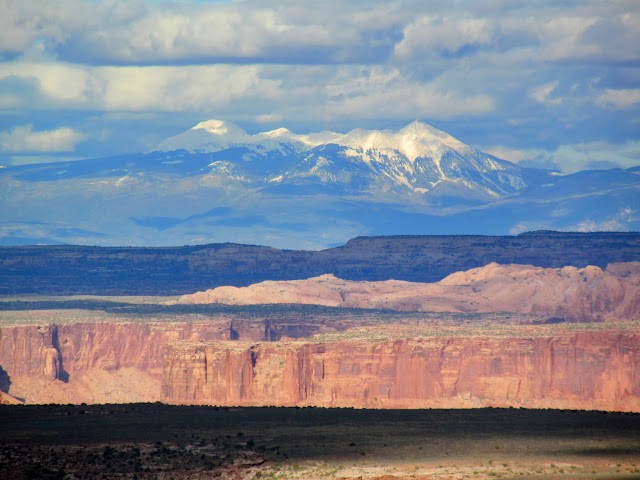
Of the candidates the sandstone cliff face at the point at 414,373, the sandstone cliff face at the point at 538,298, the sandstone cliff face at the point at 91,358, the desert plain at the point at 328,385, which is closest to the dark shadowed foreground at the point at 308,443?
the desert plain at the point at 328,385

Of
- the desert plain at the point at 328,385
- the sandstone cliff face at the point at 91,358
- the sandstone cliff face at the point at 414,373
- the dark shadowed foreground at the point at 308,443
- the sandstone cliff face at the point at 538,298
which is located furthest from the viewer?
the sandstone cliff face at the point at 538,298

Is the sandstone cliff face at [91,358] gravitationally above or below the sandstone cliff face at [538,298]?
below

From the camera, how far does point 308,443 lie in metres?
77.2

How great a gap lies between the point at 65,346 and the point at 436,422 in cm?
7300

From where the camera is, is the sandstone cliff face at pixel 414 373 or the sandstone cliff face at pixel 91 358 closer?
the sandstone cliff face at pixel 414 373

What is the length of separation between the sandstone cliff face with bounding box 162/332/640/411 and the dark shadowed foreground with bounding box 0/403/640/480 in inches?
1067

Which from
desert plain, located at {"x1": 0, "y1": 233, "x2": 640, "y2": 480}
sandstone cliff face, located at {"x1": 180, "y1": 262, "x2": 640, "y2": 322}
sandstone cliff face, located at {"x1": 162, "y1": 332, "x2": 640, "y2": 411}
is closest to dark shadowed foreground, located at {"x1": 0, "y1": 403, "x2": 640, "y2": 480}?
desert plain, located at {"x1": 0, "y1": 233, "x2": 640, "y2": 480}

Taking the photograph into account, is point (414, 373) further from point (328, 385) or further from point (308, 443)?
point (308, 443)

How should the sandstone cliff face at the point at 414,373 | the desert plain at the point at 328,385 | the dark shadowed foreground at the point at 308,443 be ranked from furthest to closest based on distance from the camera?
the sandstone cliff face at the point at 414,373, the desert plain at the point at 328,385, the dark shadowed foreground at the point at 308,443

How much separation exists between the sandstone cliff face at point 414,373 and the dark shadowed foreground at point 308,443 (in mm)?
→ 27101

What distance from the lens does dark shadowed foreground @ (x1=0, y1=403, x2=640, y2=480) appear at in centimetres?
7019

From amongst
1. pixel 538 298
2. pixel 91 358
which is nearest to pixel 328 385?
pixel 91 358

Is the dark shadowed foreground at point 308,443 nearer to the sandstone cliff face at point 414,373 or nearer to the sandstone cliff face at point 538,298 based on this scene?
the sandstone cliff face at point 414,373

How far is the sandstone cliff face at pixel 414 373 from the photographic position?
11725cm
